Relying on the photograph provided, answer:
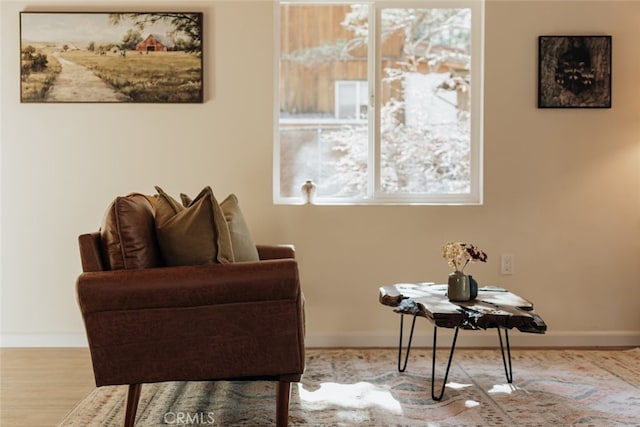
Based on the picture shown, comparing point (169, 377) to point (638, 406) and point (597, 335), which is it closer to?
point (638, 406)

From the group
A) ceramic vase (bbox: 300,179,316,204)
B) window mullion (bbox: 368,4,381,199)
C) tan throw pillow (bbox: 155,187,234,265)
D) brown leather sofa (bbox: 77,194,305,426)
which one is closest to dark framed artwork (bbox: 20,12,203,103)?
ceramic vase (bbox: 300,179,316,204)

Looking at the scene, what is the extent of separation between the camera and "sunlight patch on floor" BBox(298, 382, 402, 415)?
290cm

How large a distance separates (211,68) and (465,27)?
5.07 feet

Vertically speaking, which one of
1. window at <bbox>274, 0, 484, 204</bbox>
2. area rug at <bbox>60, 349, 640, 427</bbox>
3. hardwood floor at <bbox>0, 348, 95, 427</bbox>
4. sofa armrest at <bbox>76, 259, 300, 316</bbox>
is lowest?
hardwood floor at <bbox>0, 348, 95, 427</bbox>

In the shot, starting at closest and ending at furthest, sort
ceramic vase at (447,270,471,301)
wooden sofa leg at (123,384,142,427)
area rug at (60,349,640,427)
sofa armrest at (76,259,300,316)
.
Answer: sofa armrest at (76,259,300,316), wooden sofa leg at (123,384,142,427), area rug at (60,349,640,427), ceramic vase at (447,270,471,301)

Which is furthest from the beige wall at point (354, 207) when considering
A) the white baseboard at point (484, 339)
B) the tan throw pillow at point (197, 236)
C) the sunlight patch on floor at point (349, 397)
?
the tan throw pillow at point (197, 236)

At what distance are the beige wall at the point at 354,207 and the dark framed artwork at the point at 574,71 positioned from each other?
0.19 feet

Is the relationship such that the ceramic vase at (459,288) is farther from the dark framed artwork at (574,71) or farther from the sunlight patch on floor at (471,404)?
the dark framed artwork at (574,71)

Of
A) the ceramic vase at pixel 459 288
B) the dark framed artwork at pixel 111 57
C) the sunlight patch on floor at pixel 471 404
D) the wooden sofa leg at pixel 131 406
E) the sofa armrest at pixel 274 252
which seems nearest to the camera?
the wooden sofa leg at pixel 131 406

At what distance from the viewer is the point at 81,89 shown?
12.9 ft

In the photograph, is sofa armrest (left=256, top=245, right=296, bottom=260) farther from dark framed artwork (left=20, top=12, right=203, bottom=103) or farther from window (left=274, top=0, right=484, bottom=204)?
dark framed artwork (left=20, top=12, right=203, bottom=103)

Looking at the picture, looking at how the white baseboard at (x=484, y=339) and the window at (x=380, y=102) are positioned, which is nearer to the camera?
the white baseboard at (x=484, y=339)

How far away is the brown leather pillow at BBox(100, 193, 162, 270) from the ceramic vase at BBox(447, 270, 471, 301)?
1.31 metres

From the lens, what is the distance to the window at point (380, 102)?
4.12 meters
